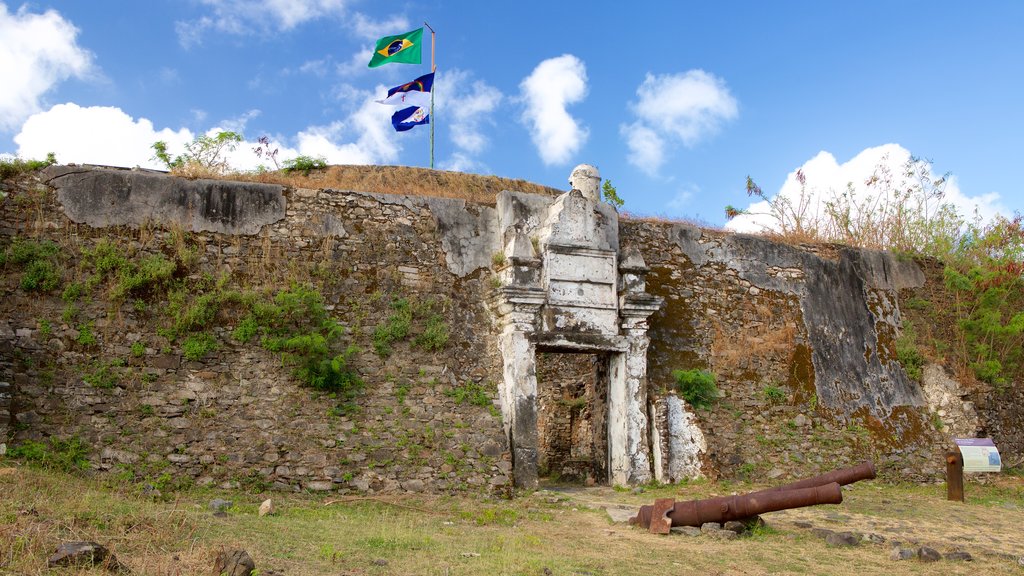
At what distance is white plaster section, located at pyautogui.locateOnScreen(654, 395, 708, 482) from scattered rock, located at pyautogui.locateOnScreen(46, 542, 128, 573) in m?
7.70

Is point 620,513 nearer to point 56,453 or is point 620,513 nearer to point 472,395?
point 472,395

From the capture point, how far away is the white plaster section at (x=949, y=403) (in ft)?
43.9

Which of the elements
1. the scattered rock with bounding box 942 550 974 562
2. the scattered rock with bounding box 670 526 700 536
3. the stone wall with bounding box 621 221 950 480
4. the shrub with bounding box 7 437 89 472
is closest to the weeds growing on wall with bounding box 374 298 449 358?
the stone wall with bounding box 621 221 950 480

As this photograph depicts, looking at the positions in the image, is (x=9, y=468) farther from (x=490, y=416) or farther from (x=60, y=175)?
(x=490, y=416)

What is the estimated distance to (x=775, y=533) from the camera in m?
7.61

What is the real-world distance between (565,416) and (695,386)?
13.0 feet

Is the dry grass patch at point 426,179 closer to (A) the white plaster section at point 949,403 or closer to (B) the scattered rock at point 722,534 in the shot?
(A) the white plaster section at point 949,403

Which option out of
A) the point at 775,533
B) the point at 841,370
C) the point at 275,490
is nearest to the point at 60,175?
the point at 275,490

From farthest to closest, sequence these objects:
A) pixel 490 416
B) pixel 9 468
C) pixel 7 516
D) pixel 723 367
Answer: pixel 723 367 < pixel 490 416 < pixel 9 468 < pixel 7 516

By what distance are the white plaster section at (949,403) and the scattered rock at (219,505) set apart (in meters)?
11.2

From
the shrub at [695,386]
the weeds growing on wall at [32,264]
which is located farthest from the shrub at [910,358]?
the weeds growing on wall at [32,264]

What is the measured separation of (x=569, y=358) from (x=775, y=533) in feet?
26.4

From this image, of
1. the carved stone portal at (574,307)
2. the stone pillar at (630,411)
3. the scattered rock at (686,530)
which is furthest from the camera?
the stone pillar at (630,411)

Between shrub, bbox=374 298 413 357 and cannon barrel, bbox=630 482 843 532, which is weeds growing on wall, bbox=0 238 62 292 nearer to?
shrub, bbox=374 298 413 357
